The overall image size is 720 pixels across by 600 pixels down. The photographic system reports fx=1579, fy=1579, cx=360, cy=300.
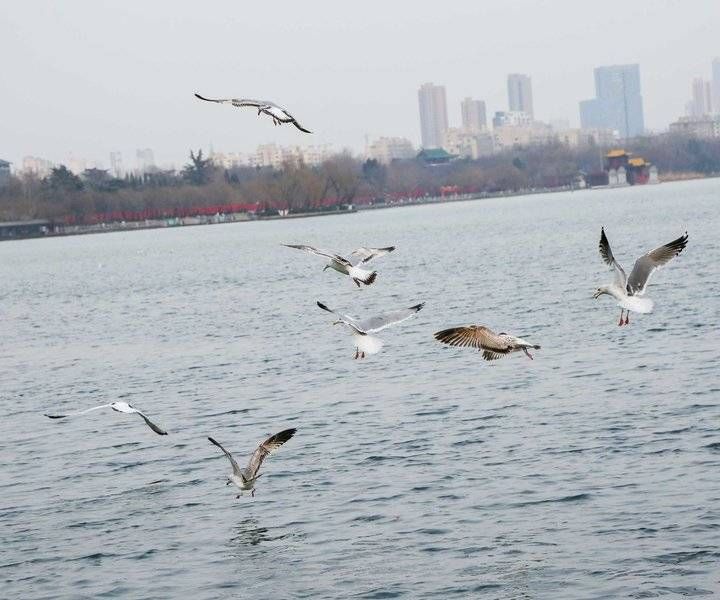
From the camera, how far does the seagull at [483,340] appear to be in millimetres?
14297

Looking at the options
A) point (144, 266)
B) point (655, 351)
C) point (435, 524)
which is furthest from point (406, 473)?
point (144, 266)

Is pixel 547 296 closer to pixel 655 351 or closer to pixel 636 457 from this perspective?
pixel 655 351

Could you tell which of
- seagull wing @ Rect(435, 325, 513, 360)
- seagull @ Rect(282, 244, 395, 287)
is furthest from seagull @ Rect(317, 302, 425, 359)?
seagull wing @ Rect(435, 325, 513, 360)

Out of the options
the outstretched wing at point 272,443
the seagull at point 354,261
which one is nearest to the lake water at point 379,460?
the outstretched wing at point 272,443

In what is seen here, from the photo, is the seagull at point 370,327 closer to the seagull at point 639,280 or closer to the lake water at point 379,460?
the seagull at point 639,280

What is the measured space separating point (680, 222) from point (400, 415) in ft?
243

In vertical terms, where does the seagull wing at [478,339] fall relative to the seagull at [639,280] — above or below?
below

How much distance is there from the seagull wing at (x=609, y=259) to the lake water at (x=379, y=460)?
8.95ft

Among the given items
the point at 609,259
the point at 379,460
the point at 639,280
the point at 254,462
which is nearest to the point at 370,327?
the point at 254,462

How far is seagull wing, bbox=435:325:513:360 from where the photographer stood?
563 inches

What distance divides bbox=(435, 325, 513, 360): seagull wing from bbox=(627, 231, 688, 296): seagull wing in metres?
1.54

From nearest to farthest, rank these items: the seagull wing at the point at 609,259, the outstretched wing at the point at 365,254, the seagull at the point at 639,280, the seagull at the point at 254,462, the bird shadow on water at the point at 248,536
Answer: the seagull wing at the point at 609,259 < the seagull at the point at 639,280 < the seagull at the point at 254,462 < the outstretched wing at the point at 365,254 < the bird shadow on water at the point at 248,536

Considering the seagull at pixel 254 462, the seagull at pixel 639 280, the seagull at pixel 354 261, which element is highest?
the seagull at pixel 354 261

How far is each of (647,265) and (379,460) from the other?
6.84 m
